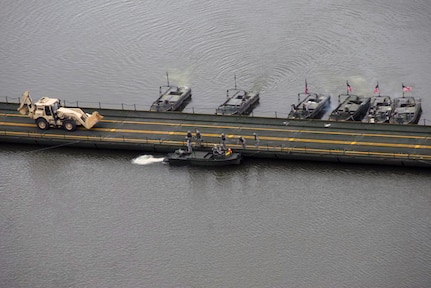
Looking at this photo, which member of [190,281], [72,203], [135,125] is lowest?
[190,281]

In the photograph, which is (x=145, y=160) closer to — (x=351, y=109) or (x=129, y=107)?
(x=129, y=107)

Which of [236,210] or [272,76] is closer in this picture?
[236,210]

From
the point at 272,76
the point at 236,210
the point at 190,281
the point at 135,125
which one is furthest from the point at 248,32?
the point at 190,281

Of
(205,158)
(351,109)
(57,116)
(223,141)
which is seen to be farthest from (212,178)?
(57,116)

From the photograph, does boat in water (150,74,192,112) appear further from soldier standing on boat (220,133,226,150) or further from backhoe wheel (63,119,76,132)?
soldier standing on boat (220,133,226,150)

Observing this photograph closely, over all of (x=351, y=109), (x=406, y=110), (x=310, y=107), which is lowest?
(x=406, y=110)

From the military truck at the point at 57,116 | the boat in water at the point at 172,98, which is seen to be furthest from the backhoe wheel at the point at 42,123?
the boat in water at the point at 172,98

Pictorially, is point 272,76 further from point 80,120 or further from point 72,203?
point 72,203

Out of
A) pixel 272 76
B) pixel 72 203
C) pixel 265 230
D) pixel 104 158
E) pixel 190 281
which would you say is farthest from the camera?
pixel 272 76
